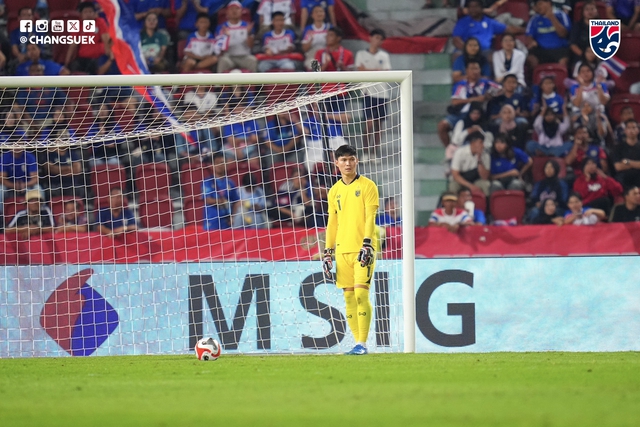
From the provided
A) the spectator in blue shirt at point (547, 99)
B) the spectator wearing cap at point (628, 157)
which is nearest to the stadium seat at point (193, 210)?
the spectator in blue shirt at point (547, 99)

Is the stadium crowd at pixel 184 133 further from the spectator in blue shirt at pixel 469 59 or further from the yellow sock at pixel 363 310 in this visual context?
the yellow sock at pixel 363 310

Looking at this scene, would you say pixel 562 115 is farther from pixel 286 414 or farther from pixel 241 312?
pixel 286 414

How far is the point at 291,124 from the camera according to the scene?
11.0 m

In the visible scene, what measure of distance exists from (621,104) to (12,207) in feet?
25.9

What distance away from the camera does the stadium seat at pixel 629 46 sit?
43.9 ft

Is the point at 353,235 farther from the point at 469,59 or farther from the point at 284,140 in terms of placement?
the point at 469,59

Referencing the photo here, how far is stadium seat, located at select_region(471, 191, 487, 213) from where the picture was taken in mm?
11914

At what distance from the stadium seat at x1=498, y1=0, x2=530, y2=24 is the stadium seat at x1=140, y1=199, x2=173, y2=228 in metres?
5.72

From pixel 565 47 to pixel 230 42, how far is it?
4.62 meters

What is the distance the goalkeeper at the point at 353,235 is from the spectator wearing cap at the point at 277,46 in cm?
481

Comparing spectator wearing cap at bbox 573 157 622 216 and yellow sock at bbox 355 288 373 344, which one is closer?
yellow sock at bbox 355 288 373 344

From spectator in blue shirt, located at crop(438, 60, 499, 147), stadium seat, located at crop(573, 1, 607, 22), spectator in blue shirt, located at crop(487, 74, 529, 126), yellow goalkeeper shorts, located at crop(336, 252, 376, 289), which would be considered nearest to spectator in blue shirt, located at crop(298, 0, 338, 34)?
spectator in blue shirt, located at crop(438, 60, 499, 147)

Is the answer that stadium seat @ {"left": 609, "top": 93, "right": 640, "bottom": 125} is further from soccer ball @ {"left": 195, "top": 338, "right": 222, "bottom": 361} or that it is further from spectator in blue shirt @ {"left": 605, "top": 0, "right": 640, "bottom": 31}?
soccer ball @ {"left": 195, "top": 338, "right": 222, "bottom": 361}

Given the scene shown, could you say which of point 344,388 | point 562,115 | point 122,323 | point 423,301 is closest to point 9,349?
point 122,323
